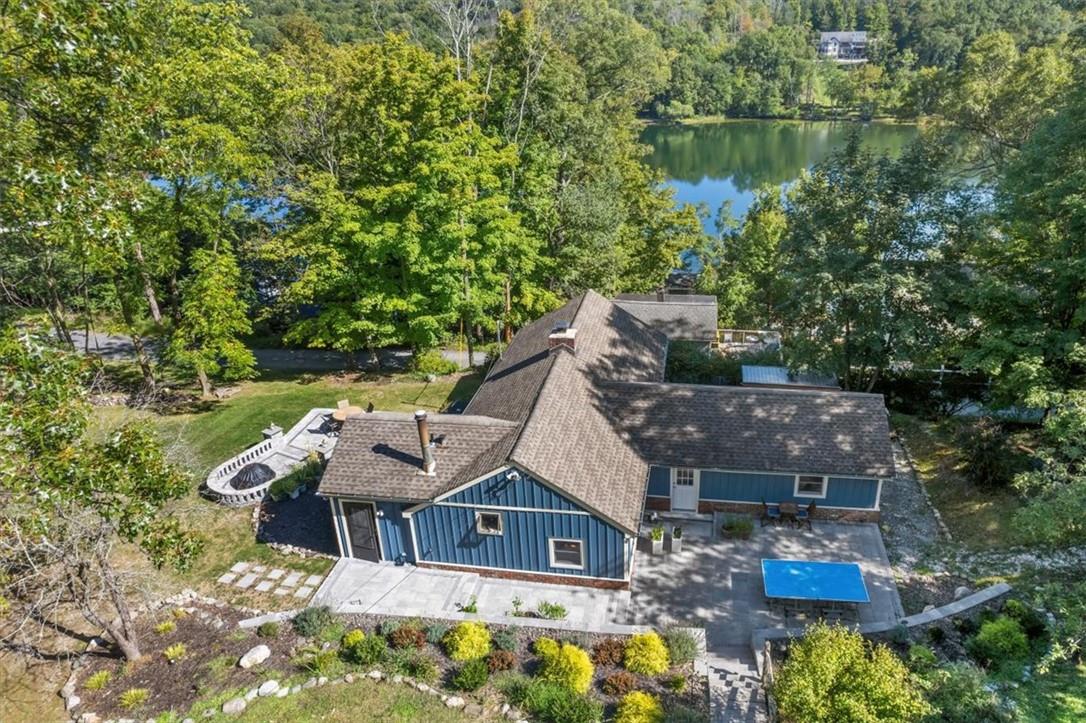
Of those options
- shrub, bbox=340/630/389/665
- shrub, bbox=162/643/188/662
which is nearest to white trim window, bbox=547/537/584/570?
shrub, bbox=340/630/389/665

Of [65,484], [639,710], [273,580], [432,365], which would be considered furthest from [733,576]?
[432,365]

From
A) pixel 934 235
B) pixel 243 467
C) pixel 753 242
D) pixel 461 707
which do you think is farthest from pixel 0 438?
pixel 753 242

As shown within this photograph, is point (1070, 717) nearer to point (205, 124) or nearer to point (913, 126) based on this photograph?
point (205, 124)

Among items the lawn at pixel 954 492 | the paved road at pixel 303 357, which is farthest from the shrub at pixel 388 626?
the paved road at pixel 303 357

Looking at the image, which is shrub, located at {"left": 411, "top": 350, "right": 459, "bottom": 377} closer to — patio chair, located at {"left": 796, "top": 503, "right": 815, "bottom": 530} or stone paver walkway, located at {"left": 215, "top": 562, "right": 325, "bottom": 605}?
stone paver walkway, located at {"left": 215, "top": 562, "right": 325, "bottom": 605}

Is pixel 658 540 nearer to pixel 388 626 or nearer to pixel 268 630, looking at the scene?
pixel 388 626
